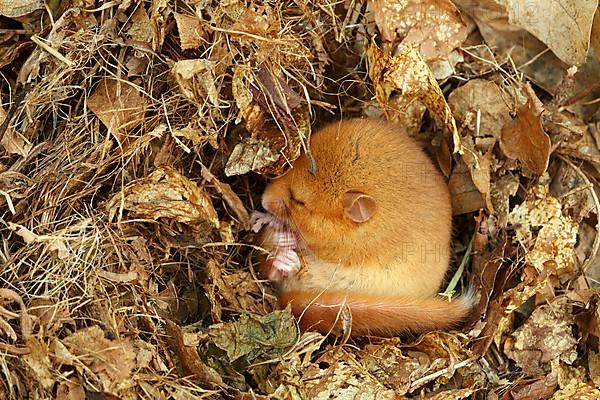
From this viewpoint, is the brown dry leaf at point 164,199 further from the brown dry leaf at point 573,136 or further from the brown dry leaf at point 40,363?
the brown dry leaf at point 573,136

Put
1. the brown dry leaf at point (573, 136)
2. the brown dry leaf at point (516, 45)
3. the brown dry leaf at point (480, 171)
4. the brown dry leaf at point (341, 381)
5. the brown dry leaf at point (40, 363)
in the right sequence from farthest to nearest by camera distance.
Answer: the brown dry leaf at point (516, 45) → the brown dry leaf at point (573, 136) → the brown dry leaf at point (480, 171) → the brown dry leaf at point (341, 381) → the brown dry leaf at point (40, 363)

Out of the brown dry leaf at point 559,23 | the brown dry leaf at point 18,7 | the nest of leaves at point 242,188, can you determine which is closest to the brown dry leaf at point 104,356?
the nest of leaves at point 242,188

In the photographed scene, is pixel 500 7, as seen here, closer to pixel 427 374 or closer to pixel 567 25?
pixel 567 25

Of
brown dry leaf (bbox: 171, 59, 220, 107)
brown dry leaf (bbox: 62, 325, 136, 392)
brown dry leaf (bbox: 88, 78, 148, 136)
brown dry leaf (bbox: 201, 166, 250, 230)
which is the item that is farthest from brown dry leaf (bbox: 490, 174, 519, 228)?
brown dry leaf (bbox: 62, 325, 136, 392)

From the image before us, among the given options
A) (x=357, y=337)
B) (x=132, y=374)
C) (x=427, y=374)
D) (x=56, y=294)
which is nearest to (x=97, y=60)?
(x=56, y=294)

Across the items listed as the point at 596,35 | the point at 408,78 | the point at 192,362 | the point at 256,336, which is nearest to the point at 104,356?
the point at 192,362

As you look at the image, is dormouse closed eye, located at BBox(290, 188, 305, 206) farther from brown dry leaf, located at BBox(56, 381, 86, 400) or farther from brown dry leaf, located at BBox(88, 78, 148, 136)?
brown dry leaf, located at BBox(56, 381, 86, 400)
